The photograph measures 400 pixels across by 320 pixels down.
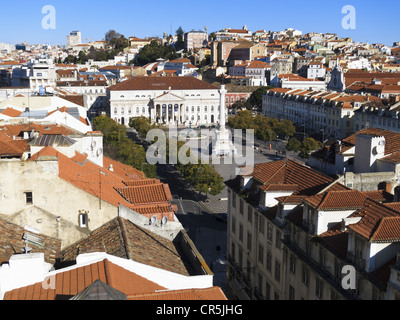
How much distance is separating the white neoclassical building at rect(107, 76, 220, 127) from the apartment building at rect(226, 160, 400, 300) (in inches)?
3210

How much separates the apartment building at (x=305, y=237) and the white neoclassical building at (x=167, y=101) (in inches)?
3210

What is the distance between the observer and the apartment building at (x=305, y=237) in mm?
14906

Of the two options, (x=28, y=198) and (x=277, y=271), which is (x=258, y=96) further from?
(x=28, y=198)

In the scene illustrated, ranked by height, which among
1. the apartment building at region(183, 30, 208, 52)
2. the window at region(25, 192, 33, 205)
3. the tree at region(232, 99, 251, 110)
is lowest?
the tree at region(232, 99, 251, 110)

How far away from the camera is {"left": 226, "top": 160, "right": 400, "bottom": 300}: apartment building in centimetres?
1491

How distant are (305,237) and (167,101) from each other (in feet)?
296

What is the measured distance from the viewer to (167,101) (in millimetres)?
106750

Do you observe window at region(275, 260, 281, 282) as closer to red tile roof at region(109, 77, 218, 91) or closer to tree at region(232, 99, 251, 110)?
red tile roof at region(109, 77, 218, 91)

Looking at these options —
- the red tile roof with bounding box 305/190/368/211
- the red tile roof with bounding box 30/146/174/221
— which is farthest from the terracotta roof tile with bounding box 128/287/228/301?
the red tile roof with bounding box 305/190/368/211

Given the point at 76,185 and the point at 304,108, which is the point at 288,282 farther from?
the point at 304,108

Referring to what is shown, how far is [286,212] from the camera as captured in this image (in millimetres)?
20250

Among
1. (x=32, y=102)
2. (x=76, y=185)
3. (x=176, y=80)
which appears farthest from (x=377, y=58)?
(x=76, y=185)

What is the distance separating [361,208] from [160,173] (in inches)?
1569

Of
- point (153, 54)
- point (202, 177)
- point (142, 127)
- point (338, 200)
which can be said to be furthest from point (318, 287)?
point (153, 54)
